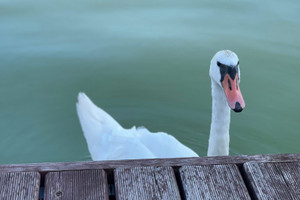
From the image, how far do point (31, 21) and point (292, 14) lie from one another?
3.72 meters

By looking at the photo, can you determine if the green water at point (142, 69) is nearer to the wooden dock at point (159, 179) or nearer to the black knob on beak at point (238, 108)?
the black knob on beak at point (238, 108)

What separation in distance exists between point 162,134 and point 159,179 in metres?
1.76

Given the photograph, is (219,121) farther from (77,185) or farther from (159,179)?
(77,185)

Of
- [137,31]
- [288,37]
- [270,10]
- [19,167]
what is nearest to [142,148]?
[19,167]

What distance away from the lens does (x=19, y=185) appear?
207cm

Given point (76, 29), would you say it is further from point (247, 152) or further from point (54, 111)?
point (247, 152)

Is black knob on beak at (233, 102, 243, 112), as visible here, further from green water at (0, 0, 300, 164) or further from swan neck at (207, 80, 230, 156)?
green water at (0, 0, 300, 164)

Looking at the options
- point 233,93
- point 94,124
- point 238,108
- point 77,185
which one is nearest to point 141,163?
point 77,185

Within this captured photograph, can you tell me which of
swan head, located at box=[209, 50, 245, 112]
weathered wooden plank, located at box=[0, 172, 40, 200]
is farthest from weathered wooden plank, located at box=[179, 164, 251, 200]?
swan head, located at box=[209, 50, 245, 112]

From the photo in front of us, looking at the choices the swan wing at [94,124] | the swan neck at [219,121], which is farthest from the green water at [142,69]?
the swan neck at [219,121]

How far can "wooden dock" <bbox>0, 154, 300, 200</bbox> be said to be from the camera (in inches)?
81.5

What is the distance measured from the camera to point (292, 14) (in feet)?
21.8

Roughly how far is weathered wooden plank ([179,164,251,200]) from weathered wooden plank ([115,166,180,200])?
66 mm

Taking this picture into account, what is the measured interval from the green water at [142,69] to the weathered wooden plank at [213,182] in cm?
224
